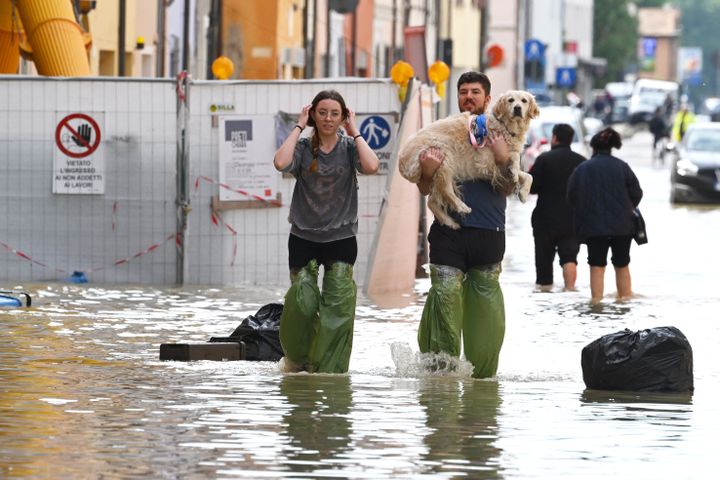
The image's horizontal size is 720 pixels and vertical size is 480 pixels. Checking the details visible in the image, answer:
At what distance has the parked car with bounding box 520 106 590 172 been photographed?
4381cm

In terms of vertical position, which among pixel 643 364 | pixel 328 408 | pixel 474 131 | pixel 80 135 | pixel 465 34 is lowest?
pixel 328 408

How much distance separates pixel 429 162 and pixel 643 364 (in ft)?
5.21

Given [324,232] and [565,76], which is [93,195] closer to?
[324,232]

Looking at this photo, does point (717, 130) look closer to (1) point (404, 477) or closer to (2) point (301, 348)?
(2) point (301, 348)

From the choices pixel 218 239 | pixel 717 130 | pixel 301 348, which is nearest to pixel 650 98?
pixel 717 130

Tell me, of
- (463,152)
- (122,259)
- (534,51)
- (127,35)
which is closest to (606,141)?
(122,259)

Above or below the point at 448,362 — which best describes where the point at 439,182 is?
above

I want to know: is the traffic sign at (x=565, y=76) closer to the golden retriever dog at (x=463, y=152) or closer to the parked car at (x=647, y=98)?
the parked car at (x=647, y=98)

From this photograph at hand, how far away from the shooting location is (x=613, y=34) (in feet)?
415

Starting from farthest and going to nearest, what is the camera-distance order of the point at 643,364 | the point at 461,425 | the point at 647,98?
the point at 647,98 → the point at 643,364 → the point at 461,425

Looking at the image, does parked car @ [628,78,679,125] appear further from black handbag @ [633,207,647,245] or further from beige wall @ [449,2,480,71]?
black handbag @ [633,207,647,245]

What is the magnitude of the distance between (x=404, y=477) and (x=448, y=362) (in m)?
3.57

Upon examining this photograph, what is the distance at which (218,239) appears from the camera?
20.2m

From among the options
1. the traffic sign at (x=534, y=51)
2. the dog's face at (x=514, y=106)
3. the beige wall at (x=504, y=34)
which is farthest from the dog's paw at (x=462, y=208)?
the beige wall at (x=504, y=34)
